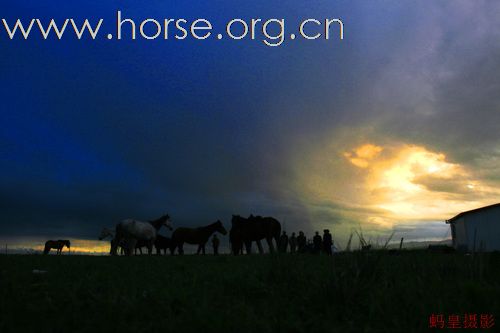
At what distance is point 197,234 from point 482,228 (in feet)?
100

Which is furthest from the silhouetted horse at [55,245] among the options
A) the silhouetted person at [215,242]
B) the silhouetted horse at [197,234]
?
the silhouetted person at [215,242]

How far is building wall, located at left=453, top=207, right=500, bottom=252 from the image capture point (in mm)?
42219

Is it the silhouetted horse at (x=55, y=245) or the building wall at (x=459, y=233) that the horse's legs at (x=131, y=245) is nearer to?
the silhouetted horse at (x=55, y=245)

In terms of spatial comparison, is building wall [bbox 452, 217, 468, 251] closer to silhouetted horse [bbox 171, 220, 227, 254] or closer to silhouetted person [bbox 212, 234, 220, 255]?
silhouetted person [bbox 212, 234, 220, 255]

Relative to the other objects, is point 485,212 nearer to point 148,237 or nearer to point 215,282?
point 148,237

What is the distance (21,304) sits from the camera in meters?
5.70

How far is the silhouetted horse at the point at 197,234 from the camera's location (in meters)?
32.8

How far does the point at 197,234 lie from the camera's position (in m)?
34.2

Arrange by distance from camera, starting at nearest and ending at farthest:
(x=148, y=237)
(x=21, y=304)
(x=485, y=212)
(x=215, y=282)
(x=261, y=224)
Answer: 1. (x=21, y=304)
2. (x=215, y=282)
3. (x=261, y=224)
4. (x=148, y=237)
5. (x=485, y=212)

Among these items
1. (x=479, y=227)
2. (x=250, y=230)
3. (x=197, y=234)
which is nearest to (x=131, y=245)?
(x=250, y=230)

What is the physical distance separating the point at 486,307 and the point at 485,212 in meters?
44.8

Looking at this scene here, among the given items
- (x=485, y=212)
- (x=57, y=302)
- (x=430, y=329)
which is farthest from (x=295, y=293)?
(x=485, y=212)

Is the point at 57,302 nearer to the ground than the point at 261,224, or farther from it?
nearer to the ground

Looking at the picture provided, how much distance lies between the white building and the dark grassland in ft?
119
